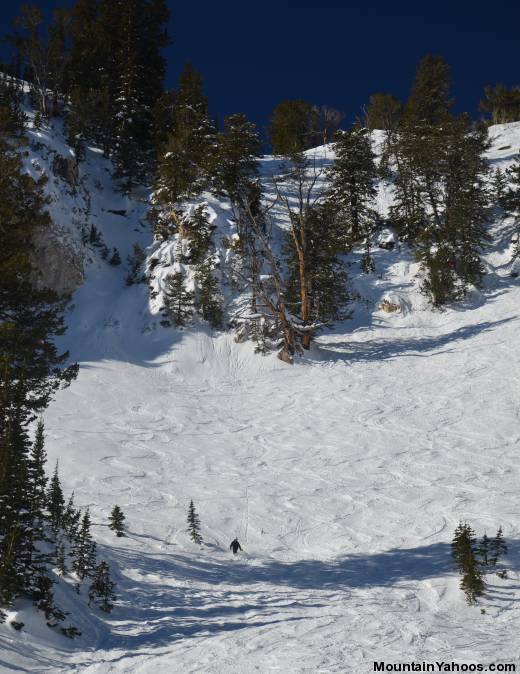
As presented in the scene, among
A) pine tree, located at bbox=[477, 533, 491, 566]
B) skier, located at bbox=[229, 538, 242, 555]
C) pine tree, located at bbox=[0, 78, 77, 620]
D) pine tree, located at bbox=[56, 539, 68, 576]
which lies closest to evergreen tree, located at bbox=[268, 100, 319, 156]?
pine tree, located at bbox=[0, 78, 77, 620]

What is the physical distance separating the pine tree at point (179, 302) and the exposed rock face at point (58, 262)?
4.25 meters

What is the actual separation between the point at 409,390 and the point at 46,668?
45.9 ft

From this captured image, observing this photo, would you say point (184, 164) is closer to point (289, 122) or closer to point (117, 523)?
point (289, 122)

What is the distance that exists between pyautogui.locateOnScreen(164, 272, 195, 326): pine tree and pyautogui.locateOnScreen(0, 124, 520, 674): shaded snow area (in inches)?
38.5

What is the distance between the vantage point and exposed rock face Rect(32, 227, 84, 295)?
73.0ft

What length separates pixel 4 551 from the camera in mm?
6453

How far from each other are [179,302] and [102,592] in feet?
52.4

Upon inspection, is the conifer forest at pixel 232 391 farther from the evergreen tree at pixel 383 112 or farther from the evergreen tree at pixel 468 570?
the evergreen tree at pixel 383 112

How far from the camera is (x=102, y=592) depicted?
780 centimetres

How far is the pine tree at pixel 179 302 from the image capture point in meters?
22.8

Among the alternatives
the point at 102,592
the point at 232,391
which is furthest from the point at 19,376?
the point at 232,391

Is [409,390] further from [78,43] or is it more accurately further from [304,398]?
[78,43]

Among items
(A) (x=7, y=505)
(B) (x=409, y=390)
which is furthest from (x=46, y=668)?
(B) (x=409, y=390)

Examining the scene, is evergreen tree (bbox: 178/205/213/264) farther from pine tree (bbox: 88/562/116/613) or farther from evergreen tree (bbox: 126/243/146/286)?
pine tree (bbox: 88/562/116/613)
